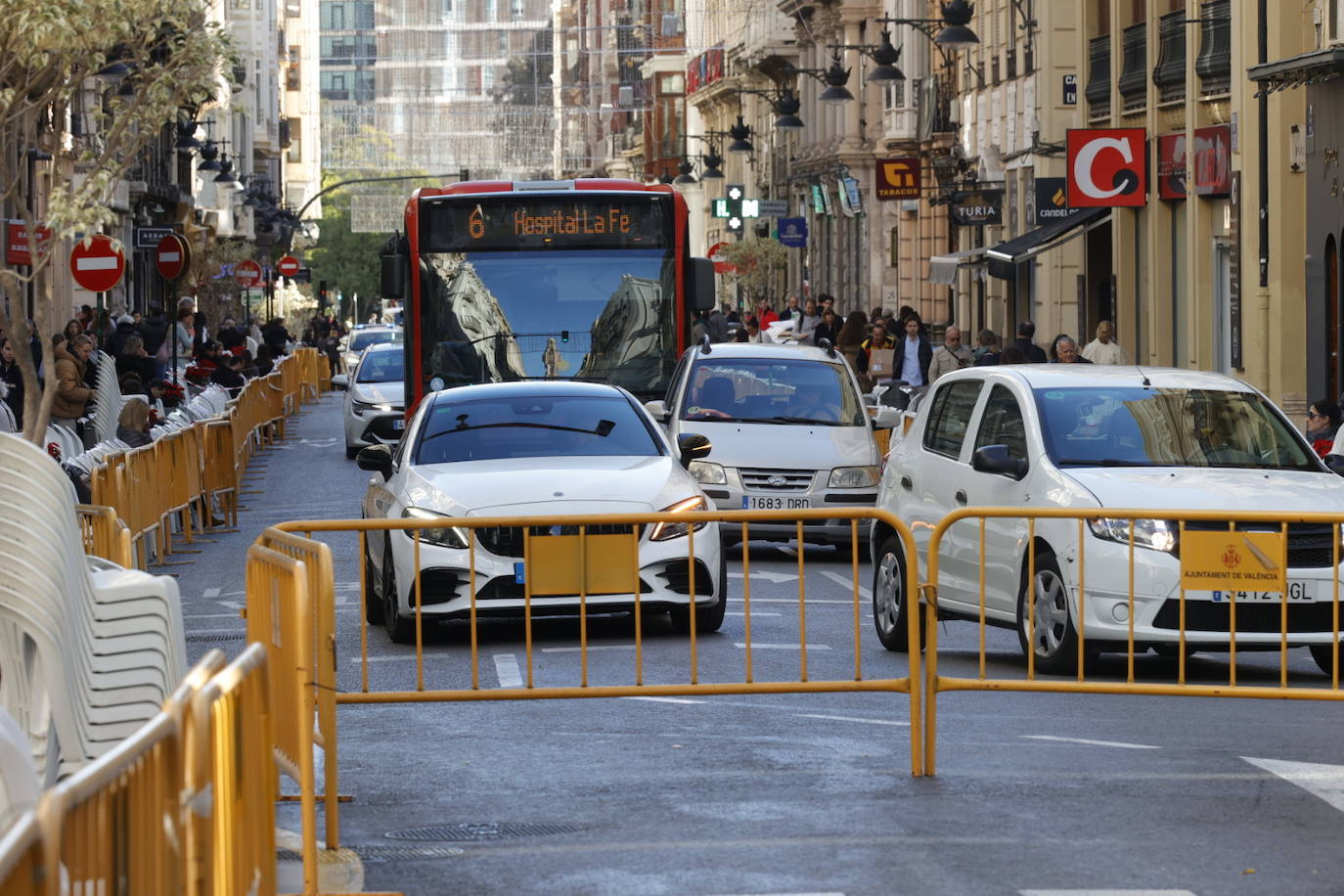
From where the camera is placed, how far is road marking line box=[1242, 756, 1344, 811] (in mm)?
8695

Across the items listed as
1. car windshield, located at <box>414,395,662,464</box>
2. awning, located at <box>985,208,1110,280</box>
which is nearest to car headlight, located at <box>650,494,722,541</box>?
car windshield, located at <box>414,395,662,464</box>

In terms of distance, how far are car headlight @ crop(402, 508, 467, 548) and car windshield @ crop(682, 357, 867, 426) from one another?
6.93m

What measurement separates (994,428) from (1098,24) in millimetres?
28318

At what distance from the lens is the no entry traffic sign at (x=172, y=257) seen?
98.2ft

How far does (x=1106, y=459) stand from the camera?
12547mm

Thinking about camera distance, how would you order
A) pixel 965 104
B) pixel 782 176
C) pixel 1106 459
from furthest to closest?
pixel 782 176 < pixel 965 104 < pixel 1106 459

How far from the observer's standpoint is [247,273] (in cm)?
6103

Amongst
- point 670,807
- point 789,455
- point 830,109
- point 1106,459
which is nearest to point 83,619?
point 670,807

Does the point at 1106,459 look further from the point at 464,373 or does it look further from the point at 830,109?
the point at 830,109

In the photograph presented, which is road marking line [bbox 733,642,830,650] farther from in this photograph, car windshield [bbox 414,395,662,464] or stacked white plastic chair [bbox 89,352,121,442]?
stacked white plastic chair [bbox 89,352,121,442]

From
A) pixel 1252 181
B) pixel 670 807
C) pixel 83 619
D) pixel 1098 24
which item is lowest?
pixel 670 807

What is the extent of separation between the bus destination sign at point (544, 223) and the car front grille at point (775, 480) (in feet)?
13.7

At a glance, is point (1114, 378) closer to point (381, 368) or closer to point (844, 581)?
point (844, 581)

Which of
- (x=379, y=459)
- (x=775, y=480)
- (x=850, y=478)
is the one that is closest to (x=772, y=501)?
(x=775, y=480)
